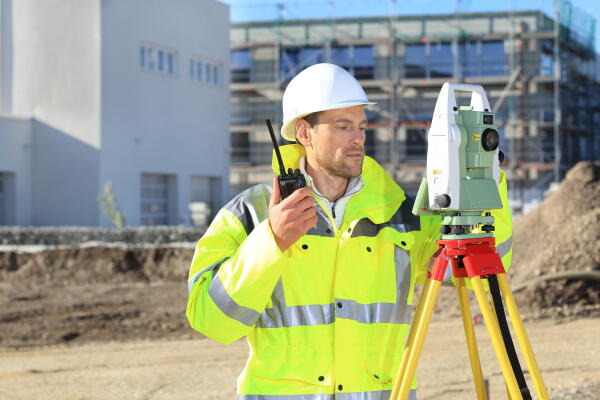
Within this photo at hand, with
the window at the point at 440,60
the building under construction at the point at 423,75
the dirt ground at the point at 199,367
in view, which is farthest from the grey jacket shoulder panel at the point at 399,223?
the window at the point at 440,60

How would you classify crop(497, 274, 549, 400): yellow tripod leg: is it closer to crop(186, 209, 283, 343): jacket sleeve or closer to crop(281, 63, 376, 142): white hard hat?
A: crop(186, 209, 283, 343): jacket sleeve

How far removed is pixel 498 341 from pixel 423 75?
30.2m

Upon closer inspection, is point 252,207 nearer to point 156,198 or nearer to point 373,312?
point 373,312

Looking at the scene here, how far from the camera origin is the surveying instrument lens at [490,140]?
7.99ft

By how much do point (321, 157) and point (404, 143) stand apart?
29257mm

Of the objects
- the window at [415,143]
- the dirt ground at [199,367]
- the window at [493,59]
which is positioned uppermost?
the window at [493,59]

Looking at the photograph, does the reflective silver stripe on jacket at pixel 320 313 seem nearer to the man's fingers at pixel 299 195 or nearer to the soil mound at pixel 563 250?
the man's fingers at pixel 299 195

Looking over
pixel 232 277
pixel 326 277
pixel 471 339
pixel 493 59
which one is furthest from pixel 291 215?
pixel 493 59

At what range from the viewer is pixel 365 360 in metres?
2.58

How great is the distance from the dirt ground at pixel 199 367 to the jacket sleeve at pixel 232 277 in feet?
13.2

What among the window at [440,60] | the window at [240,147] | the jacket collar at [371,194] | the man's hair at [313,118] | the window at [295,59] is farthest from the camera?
the window at [240,147]

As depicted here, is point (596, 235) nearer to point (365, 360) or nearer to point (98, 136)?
point (365, 360)

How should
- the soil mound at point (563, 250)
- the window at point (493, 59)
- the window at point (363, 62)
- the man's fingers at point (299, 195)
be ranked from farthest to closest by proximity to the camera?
the window at point (363, 62) < the window at point (493, 59) < the soil mound at point (563, 250) < the man's fingers at point (299, 195)

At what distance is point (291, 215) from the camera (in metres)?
2.29
